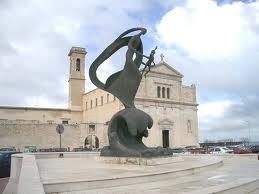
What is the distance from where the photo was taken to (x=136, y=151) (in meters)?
10.4

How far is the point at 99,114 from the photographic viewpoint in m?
48.2

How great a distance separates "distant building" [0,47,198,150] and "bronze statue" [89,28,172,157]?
28.4 m

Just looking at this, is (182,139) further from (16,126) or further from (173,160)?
(173,160)

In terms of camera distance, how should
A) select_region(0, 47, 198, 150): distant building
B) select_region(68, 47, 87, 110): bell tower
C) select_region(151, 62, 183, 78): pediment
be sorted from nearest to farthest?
A: 1. select_region(0, 47, 198, 150): distant building
2. select_region(151, 62, 183, 78): pediment
3. select_region(68, 47, 87, 110): bell tower

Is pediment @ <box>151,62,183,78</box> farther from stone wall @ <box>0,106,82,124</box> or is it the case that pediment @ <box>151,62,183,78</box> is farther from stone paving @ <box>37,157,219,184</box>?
stone paving @ <box>37,157,219,184</box>

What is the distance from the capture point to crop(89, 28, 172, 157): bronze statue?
11.0 m

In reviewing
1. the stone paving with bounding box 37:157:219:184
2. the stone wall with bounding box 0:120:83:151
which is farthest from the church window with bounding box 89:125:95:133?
the stone paving with bounding box 37:157:219:184

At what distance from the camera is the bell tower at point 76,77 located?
53312 millimetres

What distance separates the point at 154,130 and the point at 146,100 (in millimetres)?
4289

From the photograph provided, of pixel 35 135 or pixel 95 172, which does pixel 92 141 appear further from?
pixel 95 172

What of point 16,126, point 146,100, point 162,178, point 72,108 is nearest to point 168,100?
point 146,100

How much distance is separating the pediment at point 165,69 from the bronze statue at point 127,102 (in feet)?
114

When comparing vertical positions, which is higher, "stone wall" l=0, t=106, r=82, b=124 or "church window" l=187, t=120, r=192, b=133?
"stone wall" l=0, t=106, r=82, b=124

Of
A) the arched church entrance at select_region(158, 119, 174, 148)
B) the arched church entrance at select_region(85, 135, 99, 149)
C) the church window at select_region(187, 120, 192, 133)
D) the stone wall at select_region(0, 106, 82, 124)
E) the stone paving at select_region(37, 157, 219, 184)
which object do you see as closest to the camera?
the stone paving at select_region(37, 157, 219, 184)
